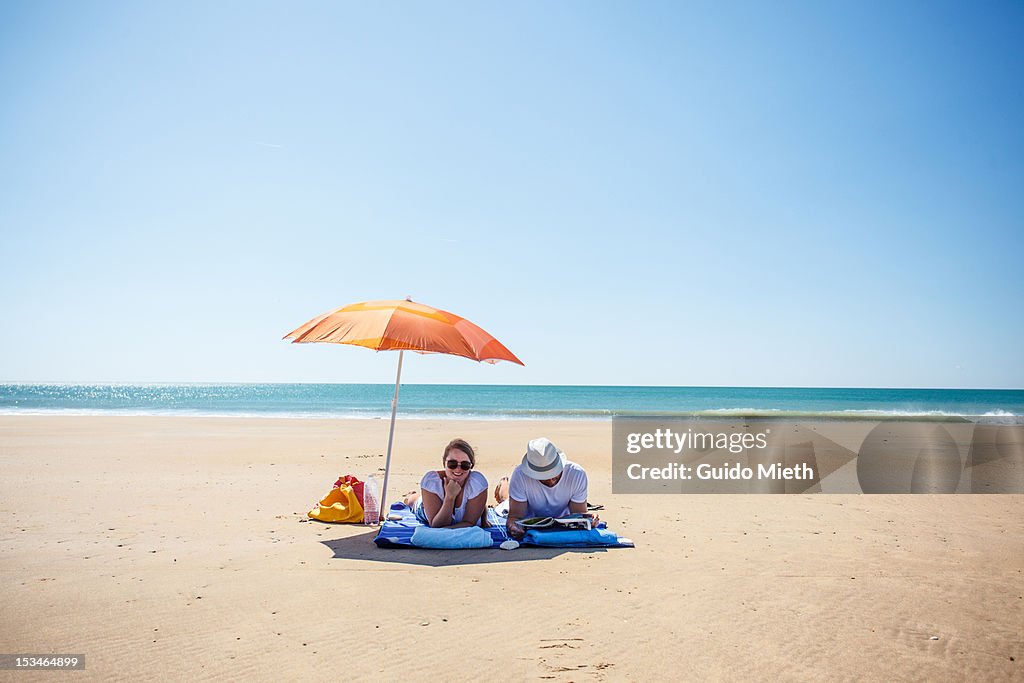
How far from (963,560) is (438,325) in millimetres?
5512

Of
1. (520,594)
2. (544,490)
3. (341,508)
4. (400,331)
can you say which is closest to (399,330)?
(400,331)

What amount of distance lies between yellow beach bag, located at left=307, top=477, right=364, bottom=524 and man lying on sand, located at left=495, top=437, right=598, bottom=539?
185 cm

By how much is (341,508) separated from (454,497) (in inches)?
63.5

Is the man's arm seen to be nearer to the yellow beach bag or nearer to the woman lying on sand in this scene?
the woman lying on sand

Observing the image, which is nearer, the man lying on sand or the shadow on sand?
the shadow on sand

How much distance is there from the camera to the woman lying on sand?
6.28m

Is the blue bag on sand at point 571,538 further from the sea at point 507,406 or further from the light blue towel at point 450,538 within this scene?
the sea at point 507,406

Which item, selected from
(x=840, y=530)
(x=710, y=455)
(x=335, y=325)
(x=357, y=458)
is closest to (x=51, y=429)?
(x=357, y=458)

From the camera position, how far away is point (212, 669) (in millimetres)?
3369

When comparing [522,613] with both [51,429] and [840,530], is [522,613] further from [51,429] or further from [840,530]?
[51,429]

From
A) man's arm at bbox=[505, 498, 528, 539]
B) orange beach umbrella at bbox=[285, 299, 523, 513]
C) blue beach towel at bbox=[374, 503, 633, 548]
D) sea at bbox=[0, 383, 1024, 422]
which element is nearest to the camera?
orange beach umbrella at bbox=[285, 299, 523, 513]
